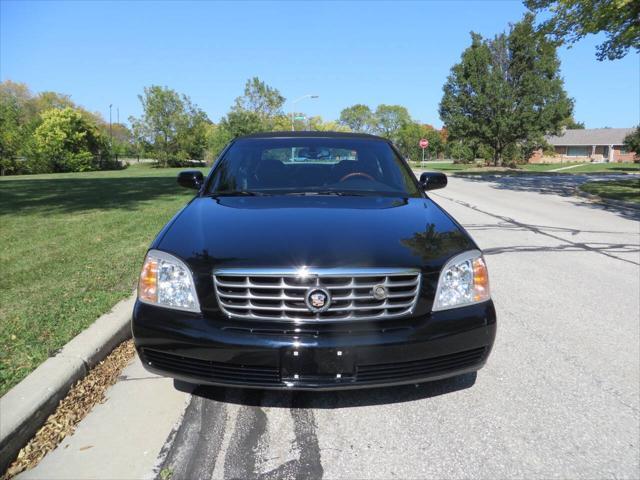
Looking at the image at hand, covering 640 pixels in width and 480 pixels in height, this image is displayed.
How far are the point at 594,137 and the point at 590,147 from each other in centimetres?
162

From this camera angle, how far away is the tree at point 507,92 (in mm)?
38781

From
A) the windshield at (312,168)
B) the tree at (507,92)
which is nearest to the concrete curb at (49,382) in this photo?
the windshield at (312,168)

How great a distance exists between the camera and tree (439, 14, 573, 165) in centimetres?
3878

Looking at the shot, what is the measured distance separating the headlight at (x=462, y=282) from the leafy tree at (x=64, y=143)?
47.0m

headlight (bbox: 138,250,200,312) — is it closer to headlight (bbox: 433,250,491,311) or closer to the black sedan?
the black sedan

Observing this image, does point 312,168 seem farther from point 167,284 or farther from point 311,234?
point 167,284

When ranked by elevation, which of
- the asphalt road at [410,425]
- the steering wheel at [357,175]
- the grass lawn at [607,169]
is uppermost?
the steering wheel at [357,175]

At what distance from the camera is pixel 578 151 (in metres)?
78.3

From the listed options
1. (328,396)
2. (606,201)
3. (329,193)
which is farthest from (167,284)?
(606,201)

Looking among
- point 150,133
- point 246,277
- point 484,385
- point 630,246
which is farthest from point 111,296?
point 150,133

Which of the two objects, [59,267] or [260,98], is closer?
[59,267]

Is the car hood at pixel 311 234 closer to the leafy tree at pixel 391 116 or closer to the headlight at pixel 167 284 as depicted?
the headlight at pixel 167 284

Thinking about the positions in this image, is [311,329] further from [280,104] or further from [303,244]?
[280,104]

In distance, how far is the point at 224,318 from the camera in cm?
233
